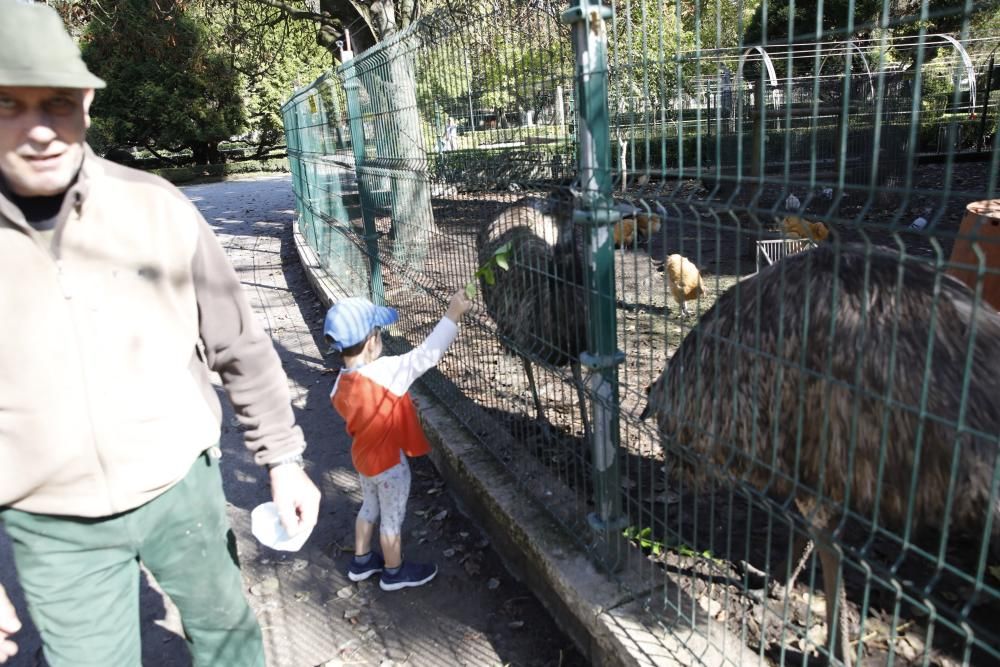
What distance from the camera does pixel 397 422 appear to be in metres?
3.46

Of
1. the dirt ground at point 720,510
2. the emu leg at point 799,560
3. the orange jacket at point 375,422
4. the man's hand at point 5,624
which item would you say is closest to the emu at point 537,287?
the dirt ground at point 720,510

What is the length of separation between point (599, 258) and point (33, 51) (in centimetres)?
168

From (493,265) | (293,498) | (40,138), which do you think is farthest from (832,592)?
(40,138)

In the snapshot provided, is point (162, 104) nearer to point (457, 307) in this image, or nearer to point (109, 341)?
point (457, 307)

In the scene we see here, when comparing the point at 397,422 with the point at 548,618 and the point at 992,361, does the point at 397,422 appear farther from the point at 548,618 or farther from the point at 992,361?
the point at 992,361

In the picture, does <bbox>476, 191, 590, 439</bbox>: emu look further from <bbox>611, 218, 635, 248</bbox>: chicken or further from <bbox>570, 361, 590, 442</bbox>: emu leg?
<bbox>611, 218, 635, 248</bbox>: chicken

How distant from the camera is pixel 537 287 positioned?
347cm

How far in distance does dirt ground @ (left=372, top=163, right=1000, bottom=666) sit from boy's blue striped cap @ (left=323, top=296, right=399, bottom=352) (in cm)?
70

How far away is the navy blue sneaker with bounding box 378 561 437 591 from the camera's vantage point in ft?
11.8

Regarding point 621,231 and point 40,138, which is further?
point 621,231

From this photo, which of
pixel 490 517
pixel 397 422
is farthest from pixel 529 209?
pixel 490 517

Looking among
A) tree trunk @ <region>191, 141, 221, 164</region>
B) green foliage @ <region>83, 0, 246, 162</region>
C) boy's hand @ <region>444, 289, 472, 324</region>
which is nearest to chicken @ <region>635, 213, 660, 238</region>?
boy's hand @ <region>444, 289, 472, 324</region>

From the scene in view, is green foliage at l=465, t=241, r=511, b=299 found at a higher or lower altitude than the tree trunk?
lower

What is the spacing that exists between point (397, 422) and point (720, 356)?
5.27ft
